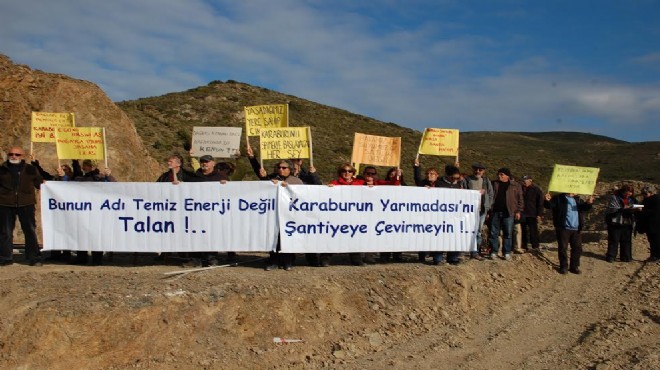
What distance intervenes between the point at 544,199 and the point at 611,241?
66.6 inches

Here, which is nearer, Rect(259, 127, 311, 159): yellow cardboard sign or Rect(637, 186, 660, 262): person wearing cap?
Rect(259, 127, 311, 159): yellow cardboard sign

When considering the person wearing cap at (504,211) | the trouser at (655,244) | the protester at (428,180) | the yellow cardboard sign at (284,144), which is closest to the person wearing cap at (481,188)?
the person wearing cap at (504,211)

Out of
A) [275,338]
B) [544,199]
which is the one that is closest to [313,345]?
[275,338]

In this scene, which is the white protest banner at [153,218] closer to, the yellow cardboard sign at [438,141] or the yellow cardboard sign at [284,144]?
the yellow cardboard sign at [284,144]

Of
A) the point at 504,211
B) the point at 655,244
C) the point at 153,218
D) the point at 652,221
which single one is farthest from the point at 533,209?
the point at 153,218

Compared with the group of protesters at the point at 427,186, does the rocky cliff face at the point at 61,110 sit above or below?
above

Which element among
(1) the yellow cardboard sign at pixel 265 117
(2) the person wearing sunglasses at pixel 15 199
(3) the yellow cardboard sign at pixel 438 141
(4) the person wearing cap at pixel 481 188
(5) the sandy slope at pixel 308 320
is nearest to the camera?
(5) the sandy slope at pixel 308 320

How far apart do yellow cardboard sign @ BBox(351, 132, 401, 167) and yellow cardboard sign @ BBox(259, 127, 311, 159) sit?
45.6 inches

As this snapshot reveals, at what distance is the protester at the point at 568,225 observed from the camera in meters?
11.2

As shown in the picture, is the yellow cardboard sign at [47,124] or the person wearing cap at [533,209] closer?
the yellow cardboard sign at [47,124]

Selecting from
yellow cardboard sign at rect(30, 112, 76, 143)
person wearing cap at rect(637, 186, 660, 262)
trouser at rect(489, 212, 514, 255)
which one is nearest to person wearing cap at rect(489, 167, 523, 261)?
trouser at rect(489, 212, 514, 255)

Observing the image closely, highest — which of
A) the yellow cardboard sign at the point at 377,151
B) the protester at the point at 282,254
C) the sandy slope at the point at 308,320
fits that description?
the yellow cardboard sign at the point at 377,151

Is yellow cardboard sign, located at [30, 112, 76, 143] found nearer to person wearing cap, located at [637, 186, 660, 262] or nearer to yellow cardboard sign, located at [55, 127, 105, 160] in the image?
yellow cardboard sign, located at [55, 127, 105, 160]

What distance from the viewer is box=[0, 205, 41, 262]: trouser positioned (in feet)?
28.9
